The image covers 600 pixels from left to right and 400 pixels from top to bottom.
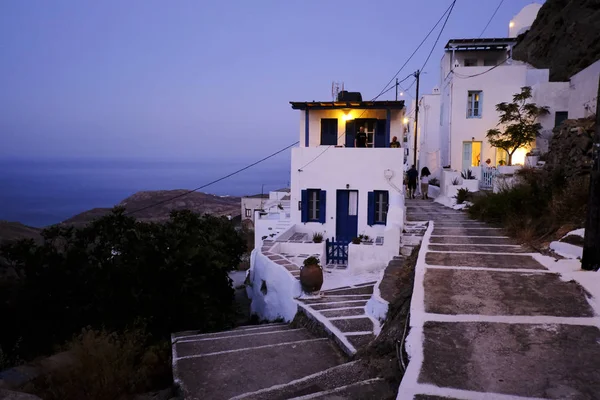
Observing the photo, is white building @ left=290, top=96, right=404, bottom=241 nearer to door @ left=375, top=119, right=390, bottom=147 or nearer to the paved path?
door @ left=375, top=119, right=390, bottom=147

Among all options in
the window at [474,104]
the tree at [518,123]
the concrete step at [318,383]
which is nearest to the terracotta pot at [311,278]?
the concrete step at [318,383]

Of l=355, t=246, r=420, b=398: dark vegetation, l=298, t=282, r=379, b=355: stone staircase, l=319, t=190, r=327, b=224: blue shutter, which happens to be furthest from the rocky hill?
l=355, t=246, r=420, b=398: dark vegetation

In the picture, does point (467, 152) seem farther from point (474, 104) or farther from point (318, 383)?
point (318, 383)

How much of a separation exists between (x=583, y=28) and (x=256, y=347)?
1064 inches

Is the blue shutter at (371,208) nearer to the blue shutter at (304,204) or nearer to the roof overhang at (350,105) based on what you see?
the blue shutter at (304,204)

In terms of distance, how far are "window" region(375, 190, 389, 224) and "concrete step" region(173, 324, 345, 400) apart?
8.47 metres

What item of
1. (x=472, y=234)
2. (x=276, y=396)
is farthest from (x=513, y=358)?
(x=472, y=234)

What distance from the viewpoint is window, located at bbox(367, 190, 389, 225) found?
14.8 meters

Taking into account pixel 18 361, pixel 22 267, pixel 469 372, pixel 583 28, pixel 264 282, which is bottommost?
pixel 18 361

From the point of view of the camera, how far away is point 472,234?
8641 mm

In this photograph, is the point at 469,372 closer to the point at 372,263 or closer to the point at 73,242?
the point at 372,263

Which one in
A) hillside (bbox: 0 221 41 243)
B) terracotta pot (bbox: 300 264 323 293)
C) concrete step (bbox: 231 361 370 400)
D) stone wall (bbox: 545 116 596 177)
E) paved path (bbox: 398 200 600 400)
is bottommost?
hillside (bbox: 0 221 41 243)

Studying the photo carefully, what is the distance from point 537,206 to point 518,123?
12.1 metres

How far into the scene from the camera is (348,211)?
1509 centimetres
